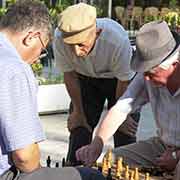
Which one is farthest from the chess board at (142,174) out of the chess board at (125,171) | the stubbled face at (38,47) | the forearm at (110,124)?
the stubbled face at (38,47)

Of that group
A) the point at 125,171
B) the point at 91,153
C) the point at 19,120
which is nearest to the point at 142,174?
the point at 125,171

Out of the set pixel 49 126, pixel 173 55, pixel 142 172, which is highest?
pixel 173 55

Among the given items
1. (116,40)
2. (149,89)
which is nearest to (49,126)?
(116,40)

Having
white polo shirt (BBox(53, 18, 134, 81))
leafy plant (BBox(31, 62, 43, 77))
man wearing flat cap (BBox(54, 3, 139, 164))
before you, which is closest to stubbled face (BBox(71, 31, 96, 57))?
man wearing flat cap (BBox(54, 3, 139, 164))

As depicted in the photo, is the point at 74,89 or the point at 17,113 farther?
the point at 74,89

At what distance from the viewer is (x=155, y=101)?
114 inches

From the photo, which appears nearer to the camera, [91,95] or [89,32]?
[89,32]

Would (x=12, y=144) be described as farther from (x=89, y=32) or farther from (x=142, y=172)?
(x=89, y=32)

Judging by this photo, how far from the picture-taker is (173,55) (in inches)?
103

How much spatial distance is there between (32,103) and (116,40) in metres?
1.37

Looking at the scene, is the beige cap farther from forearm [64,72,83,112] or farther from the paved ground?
the paved ground

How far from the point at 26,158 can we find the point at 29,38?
1.60 ft

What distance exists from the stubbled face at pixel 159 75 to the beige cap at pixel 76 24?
563 millimetres

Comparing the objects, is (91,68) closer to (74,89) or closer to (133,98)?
(74,89)
